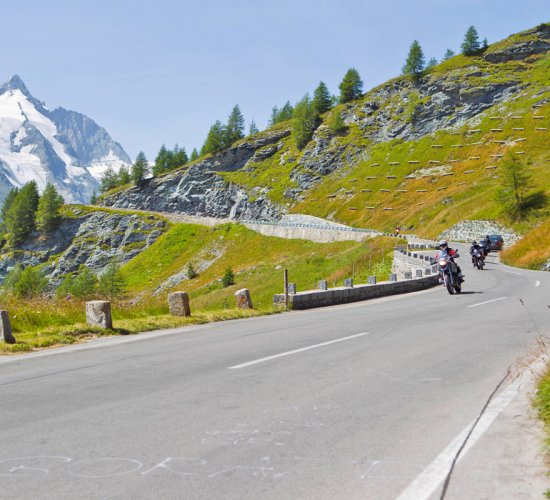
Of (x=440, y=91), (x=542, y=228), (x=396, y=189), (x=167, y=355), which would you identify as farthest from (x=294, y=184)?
(x=167, y=355)

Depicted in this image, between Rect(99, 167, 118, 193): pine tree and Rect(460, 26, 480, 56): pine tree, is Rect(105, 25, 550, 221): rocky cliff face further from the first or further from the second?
Rect(99, 167, 118, 193): pine tree

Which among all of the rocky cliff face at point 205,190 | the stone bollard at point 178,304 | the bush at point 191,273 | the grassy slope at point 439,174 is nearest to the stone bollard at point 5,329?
the stone bollard at point 178,304

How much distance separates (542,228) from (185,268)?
161ft

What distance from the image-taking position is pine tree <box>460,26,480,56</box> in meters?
134

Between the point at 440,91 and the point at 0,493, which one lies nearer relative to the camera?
the point at 0,493

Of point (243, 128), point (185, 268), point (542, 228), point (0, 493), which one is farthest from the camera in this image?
point (243, 128)

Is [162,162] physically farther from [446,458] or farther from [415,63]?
[446,458]

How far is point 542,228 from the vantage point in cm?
4006

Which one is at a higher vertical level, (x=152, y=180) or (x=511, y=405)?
(x=152, y=180)

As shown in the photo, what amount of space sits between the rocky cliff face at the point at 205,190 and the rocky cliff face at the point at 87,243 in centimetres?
2589

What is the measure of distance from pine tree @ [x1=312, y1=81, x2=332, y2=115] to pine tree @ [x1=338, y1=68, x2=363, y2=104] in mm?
4650

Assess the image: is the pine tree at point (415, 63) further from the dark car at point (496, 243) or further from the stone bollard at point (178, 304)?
the stone bollard at point (178, 304)

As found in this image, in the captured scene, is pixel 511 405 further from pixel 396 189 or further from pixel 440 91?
pixel 440 91

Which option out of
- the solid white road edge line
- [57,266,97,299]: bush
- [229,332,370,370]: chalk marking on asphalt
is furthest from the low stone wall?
the solid white road edge line
